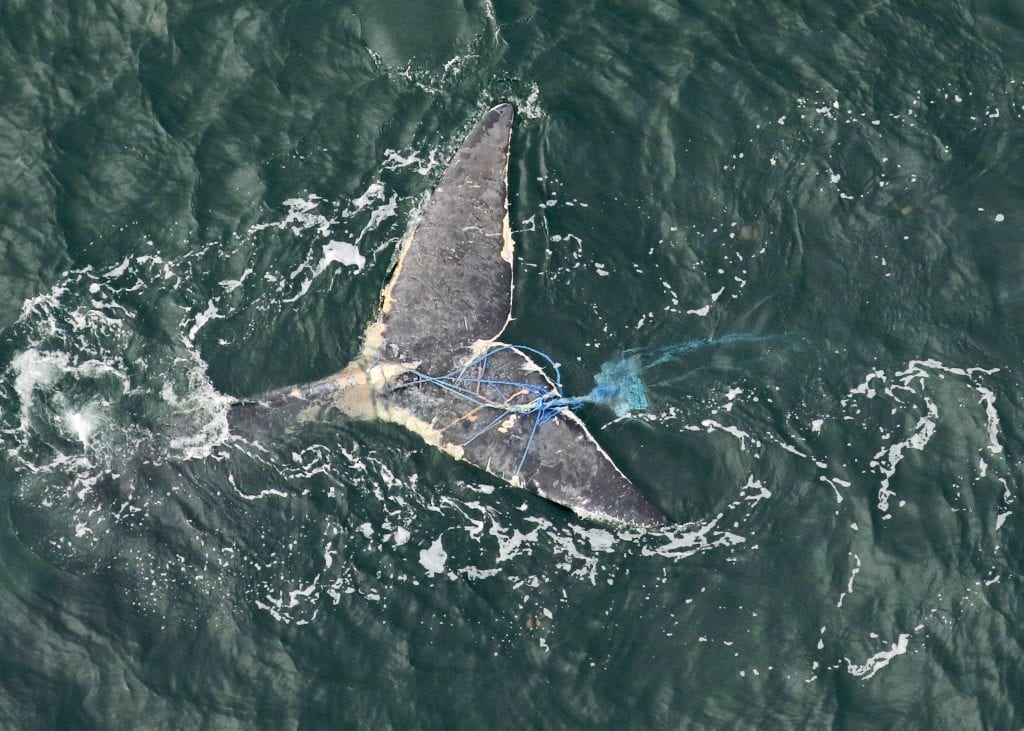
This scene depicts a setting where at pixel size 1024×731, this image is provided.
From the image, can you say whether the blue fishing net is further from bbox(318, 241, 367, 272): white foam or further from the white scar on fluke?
bbox(318, 241, 367, 272): white foam

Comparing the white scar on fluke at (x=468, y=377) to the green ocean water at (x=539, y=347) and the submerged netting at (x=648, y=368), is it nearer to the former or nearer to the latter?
the green ocean water at (x=539, y=347)

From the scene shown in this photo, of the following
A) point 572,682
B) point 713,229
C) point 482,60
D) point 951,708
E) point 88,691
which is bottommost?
point 951,708

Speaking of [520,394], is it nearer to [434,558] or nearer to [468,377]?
[468,377]

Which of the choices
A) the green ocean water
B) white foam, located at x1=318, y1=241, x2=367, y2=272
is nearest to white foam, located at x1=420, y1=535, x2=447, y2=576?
the green ocean water

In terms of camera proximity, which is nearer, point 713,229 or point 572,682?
point 572,682

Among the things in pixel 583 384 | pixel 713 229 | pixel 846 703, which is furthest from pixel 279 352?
pixel 846 703

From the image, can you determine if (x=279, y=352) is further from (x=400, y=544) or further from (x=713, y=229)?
(x=713, y=229)
